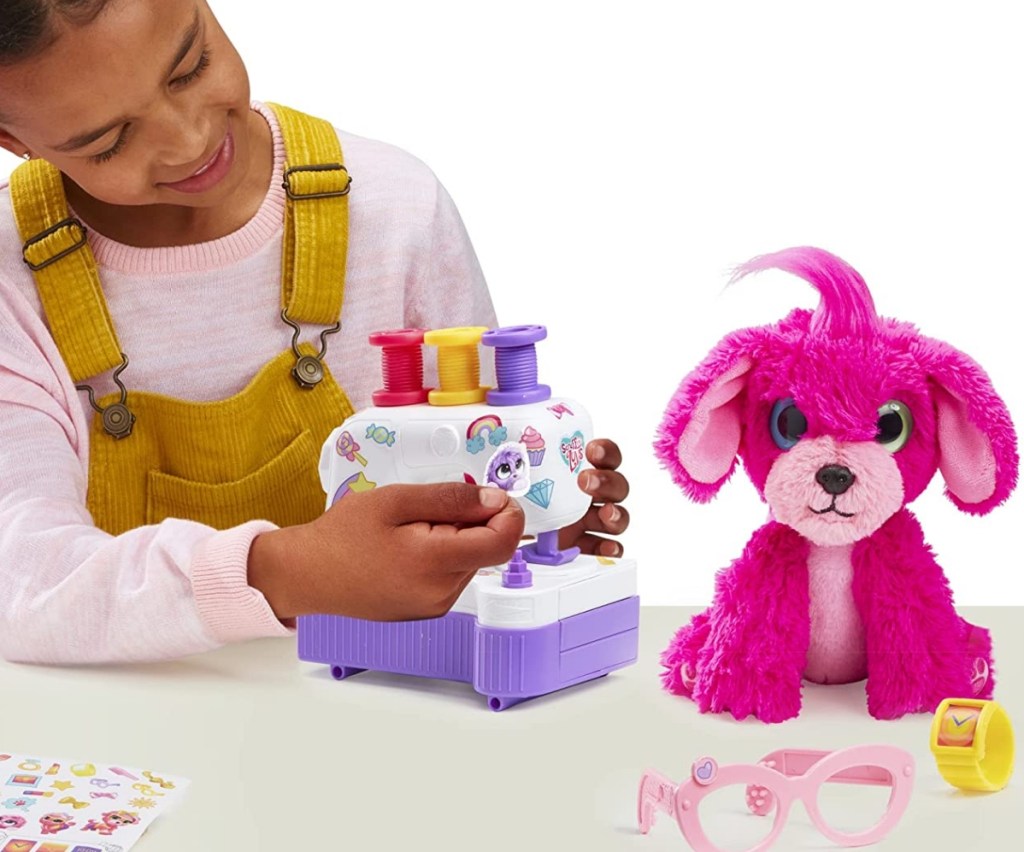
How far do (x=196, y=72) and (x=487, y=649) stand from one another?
0.41m

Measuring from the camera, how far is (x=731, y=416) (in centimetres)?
96

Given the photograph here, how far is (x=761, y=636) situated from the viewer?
95cm

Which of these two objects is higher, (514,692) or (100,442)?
(100,442)

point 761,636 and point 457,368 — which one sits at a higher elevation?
point 457,368

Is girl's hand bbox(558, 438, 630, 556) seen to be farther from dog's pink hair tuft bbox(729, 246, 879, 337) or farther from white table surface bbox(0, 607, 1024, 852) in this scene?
dog's pink hair tuft bbox(729, 246, 879, 337)

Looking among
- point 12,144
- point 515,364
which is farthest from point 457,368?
point 12,144

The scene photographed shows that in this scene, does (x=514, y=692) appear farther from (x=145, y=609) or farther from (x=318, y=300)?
(x=318, y=300)

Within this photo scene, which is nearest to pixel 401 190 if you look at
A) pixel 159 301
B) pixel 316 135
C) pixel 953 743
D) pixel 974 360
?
pixel 316 135

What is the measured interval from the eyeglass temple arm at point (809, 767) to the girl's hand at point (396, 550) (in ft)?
0.60

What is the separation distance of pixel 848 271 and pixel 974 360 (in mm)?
89

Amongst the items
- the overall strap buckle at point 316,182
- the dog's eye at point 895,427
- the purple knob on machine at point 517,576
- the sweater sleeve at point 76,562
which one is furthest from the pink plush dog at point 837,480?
the overall strap buckle at point 316,182

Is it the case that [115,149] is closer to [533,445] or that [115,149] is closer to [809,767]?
[533,445]

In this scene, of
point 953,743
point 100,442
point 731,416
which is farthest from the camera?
point 100,442

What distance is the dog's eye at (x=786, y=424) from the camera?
36.6 inches
